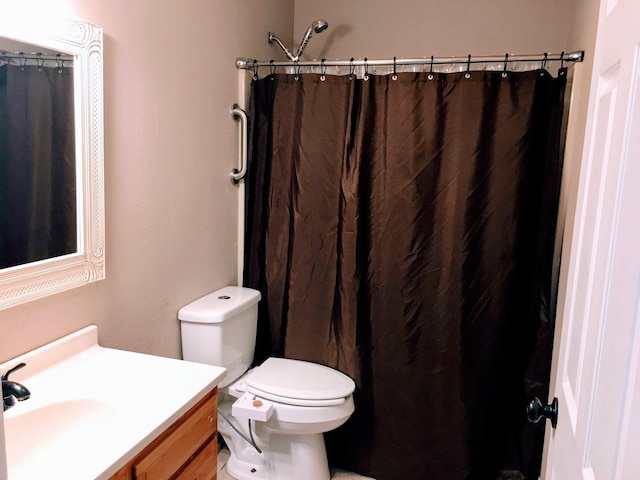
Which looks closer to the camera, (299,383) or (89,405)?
(89,405)

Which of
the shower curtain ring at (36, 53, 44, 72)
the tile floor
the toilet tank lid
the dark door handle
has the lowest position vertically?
the tile floor

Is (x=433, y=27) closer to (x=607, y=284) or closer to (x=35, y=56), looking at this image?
(x=35, y=56)

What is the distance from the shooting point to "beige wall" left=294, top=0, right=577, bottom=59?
7.80 feet

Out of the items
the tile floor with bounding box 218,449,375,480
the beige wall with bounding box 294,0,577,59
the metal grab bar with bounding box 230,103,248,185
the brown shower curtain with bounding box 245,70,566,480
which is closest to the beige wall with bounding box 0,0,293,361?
the metal grab bar with bounding box 230,103,248,185

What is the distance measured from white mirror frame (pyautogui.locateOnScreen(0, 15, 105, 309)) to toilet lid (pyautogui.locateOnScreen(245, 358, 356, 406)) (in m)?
0.82

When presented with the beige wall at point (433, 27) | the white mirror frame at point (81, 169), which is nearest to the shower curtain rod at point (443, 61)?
the beige wall at point (433, 27)

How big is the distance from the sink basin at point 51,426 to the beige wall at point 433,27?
215 cm

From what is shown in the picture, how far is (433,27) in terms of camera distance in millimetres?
2523

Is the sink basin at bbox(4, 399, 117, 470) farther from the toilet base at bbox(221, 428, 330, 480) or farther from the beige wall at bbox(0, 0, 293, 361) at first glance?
the toilet base at bbox(221, 428, 330, 480)

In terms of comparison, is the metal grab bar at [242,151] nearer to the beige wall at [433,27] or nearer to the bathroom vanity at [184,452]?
the beige wall at [433,27]

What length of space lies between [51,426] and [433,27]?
7.81ft

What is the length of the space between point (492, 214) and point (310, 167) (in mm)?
816

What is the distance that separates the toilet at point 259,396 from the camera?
1955 mm

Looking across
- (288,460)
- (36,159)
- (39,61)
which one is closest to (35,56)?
(39,61)
